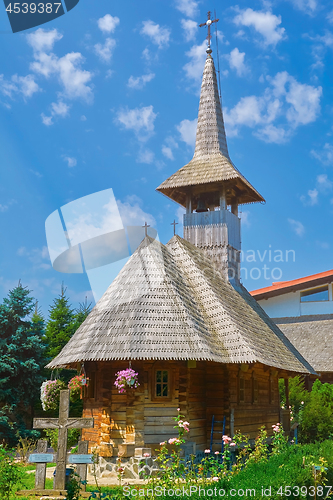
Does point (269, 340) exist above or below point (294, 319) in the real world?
below

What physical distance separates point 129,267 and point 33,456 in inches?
208

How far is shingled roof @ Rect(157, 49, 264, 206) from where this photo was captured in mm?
16536

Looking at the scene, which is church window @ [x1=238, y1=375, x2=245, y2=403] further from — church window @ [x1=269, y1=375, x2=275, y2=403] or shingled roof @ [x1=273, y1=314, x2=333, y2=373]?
shingled roof @ [x1=273, y1=314, x2=333, y2=373]

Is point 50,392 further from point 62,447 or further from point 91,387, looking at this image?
point 62,447

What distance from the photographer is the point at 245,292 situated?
17641 millimetres

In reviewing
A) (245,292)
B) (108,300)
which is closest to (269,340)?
(245,292)

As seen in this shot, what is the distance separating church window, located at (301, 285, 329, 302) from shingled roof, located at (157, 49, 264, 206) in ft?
26.0

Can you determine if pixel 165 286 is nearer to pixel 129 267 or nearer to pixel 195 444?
pixel 129 267

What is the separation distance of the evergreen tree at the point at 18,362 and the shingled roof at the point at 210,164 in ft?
21.0

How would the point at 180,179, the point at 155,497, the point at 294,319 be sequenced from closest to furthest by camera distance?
the point at 155,497
the point at 180,179
the point at 294,319

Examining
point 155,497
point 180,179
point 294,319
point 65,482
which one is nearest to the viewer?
point 155,497

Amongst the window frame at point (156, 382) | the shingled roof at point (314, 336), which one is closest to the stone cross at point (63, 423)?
the window frame at point (156, 382)

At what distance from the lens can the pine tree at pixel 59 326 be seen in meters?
19.3

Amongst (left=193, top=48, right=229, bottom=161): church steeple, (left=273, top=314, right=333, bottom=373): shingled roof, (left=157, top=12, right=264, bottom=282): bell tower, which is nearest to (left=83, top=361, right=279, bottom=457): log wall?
(left=157, top=12, right=264, bottom=282): bell tower
